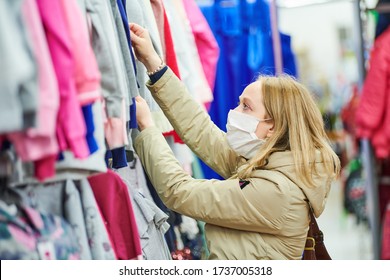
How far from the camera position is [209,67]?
2691 millimetres

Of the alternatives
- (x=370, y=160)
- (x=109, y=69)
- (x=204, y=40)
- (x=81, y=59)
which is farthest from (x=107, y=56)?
(x=370, y=160)

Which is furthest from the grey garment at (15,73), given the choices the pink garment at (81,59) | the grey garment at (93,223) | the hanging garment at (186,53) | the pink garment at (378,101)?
the pink garment at (378,101)

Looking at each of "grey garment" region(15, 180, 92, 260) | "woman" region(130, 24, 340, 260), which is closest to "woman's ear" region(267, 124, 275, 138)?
"woman" region(130, 24, 340, 260)

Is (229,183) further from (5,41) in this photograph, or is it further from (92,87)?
(5,41)

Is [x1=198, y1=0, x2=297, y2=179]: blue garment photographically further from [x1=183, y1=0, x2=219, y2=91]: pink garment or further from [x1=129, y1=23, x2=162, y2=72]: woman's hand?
[x1=129, y1=23, x2=162, y2=72]: woman's hand

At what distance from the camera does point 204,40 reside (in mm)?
2637

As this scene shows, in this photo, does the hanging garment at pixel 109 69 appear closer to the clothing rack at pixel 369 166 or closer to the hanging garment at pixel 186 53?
the hanging garment at pixel 186 53

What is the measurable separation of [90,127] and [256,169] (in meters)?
0.53

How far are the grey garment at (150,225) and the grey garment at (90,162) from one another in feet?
1.20

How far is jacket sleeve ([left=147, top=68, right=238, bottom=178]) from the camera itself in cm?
200

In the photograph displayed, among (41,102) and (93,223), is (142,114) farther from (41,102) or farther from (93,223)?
(41,102)
